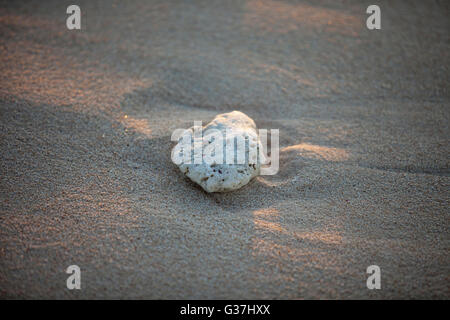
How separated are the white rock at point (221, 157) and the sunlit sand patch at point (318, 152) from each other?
392 mm

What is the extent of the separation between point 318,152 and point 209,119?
3.06 feet

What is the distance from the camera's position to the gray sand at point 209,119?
1.75 metres

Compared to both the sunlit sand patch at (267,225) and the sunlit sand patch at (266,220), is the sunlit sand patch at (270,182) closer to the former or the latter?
the sunlit sand patch at (266,220)

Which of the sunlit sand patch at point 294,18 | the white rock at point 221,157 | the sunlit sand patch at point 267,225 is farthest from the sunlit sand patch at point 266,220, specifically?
the sunlit sand patch at point 294,18

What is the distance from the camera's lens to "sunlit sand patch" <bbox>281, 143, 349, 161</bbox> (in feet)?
7.96

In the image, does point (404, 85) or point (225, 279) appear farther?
point (404, 85)

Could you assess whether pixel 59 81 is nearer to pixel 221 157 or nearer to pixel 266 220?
pixel 221 157

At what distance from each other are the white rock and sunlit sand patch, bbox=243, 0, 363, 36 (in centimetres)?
203

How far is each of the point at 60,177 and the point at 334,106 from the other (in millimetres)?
2379

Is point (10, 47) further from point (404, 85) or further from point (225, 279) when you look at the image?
point (404, 85)

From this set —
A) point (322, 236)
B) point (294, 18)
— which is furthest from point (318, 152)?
point (294, 18)

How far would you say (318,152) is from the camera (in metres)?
2.46
